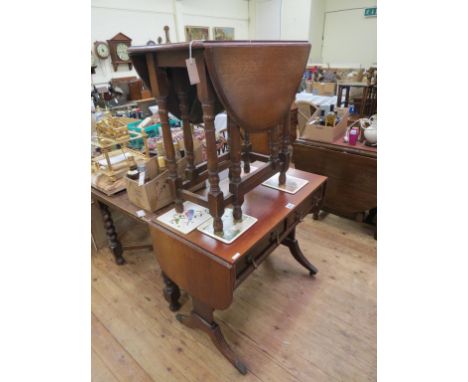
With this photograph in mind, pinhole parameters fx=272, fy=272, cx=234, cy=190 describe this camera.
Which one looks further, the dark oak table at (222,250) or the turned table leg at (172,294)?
the turned table leg at (172,294)

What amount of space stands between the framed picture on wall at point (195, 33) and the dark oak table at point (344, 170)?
4.02 meters

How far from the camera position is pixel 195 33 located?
515 centimetres

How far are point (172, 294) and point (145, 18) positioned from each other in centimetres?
456

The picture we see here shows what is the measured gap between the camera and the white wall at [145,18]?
3.99m

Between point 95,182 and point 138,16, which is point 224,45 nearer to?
point 95,182

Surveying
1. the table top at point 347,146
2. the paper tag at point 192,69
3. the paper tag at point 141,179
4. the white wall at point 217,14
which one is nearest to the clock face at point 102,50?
the white wall at point 217,14

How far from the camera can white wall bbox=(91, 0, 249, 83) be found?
13.1 feet

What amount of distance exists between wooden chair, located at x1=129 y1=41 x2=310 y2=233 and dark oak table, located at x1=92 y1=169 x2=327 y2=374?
0.11m

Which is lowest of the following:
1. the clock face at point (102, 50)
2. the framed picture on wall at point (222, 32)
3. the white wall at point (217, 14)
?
the clock face at point (102, 50)

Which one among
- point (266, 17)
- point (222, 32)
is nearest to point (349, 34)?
point (266, 17)

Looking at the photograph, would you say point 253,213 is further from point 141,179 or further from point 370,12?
point 370,12

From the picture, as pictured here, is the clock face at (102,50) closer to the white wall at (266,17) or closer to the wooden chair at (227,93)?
the white wall at (266,17)

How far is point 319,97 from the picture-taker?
14.3ft
